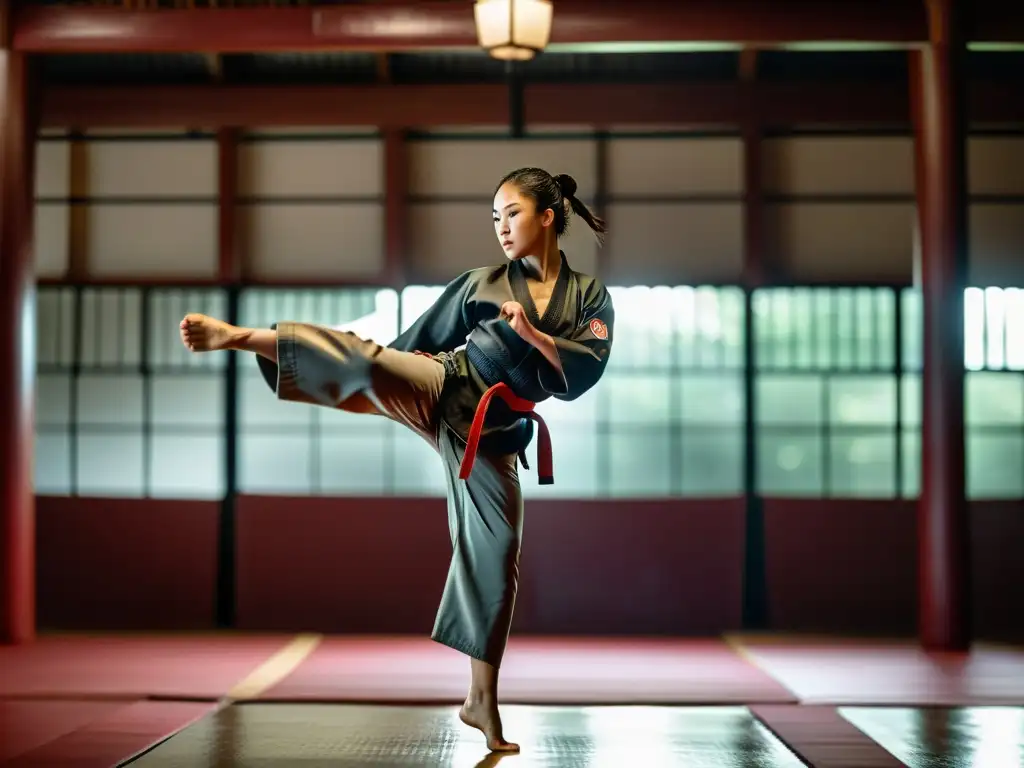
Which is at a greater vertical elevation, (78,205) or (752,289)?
(78,205)

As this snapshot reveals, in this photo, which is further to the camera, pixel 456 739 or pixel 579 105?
pixel 579 105

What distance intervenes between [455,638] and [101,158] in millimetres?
4002

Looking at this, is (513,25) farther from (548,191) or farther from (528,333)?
(528,333)

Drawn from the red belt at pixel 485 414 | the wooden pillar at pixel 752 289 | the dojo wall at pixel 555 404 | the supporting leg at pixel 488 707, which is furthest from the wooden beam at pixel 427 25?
A: the supporting leg at pixel 488 707

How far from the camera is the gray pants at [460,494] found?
3146 mm

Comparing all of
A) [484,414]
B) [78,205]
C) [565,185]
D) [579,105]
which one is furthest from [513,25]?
[78,205]

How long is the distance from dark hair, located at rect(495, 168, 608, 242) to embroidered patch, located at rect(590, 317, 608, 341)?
300 mm

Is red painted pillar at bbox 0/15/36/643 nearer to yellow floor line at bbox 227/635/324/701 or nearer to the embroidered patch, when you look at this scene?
yellow floor line at bbox 227/635/324/701

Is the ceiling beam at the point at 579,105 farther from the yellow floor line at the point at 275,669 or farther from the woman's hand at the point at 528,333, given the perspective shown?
the woman's hand at the point at 528,333

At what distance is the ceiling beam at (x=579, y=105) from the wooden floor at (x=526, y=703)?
2.58 m

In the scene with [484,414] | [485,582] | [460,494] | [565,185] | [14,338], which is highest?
[565,185]

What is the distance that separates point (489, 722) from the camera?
11.0 feet

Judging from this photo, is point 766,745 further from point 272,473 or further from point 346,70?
point 346,70

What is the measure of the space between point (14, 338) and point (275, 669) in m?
1.96
